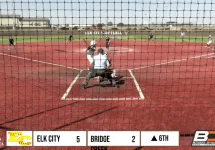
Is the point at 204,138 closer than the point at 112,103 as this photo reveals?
Yes

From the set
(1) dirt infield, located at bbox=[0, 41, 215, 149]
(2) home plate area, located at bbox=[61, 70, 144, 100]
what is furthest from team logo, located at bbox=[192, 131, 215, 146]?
(2) home plate area, located at bbox=[61, 70, 144, 100]

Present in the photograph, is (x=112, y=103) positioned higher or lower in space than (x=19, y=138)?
lower

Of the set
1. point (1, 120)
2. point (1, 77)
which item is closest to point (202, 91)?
point (1, 120)

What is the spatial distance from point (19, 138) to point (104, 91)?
6093mm

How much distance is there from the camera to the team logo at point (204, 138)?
5729 millimetres

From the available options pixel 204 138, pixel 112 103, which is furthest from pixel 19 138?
pixel 112 103

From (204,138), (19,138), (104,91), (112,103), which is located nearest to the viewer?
(19,138)

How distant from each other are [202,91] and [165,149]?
5.63 metres

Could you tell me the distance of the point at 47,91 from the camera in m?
11.5

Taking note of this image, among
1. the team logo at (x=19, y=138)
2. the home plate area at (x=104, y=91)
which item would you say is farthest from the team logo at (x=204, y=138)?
the home plate area at (x=104, y=91)

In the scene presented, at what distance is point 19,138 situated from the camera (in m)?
5.59

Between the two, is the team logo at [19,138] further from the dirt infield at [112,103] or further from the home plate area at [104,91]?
the home plate area at [104,91]

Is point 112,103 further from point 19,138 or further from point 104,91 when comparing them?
point 19,138

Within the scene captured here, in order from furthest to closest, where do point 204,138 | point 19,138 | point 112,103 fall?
1. point 112,103
2. point 204,138
3. point 19,138
